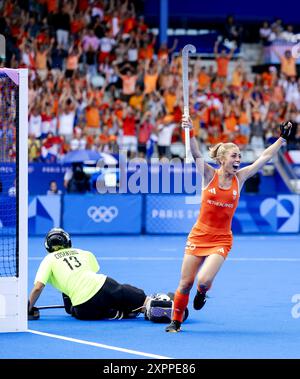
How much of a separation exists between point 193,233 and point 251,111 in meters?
18.8

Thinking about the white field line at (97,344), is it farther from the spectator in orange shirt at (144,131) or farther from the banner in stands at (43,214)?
the spectator in orange shirt at (144,131)

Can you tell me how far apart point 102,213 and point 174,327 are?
45.1 ft

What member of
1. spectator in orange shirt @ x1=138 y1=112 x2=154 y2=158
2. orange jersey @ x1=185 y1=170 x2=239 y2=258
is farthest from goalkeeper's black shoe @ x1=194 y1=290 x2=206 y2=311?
spectator in orange shirt @ x1=138 y1=112 x2=154 y2=158

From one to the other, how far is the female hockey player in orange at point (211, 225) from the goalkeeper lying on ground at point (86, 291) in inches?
26.5

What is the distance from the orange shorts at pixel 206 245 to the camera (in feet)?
36.5

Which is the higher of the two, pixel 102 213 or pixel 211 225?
pixel 211 225

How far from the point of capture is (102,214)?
24.7 m

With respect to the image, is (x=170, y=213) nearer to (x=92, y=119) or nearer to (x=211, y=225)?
(x=92, y=119)

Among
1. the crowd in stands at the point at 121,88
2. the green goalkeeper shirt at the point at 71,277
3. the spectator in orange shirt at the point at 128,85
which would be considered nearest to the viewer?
the green goalkeeper shirt at the point at 71,277

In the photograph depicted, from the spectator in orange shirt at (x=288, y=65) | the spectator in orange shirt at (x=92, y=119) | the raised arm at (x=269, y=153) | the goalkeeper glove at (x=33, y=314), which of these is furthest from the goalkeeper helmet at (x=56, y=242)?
the spectator in orange shirt at (x=288, y=65)

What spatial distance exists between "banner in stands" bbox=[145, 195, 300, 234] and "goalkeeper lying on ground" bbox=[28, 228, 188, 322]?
40.9ft

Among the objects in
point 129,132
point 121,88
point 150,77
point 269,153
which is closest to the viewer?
point 269,153

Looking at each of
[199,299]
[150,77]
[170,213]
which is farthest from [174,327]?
[150,77]

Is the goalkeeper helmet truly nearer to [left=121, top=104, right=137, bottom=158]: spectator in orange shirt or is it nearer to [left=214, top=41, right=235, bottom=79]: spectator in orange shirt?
[left=121, top=104, right=137, bottom=158]: spectator in orange shirt
